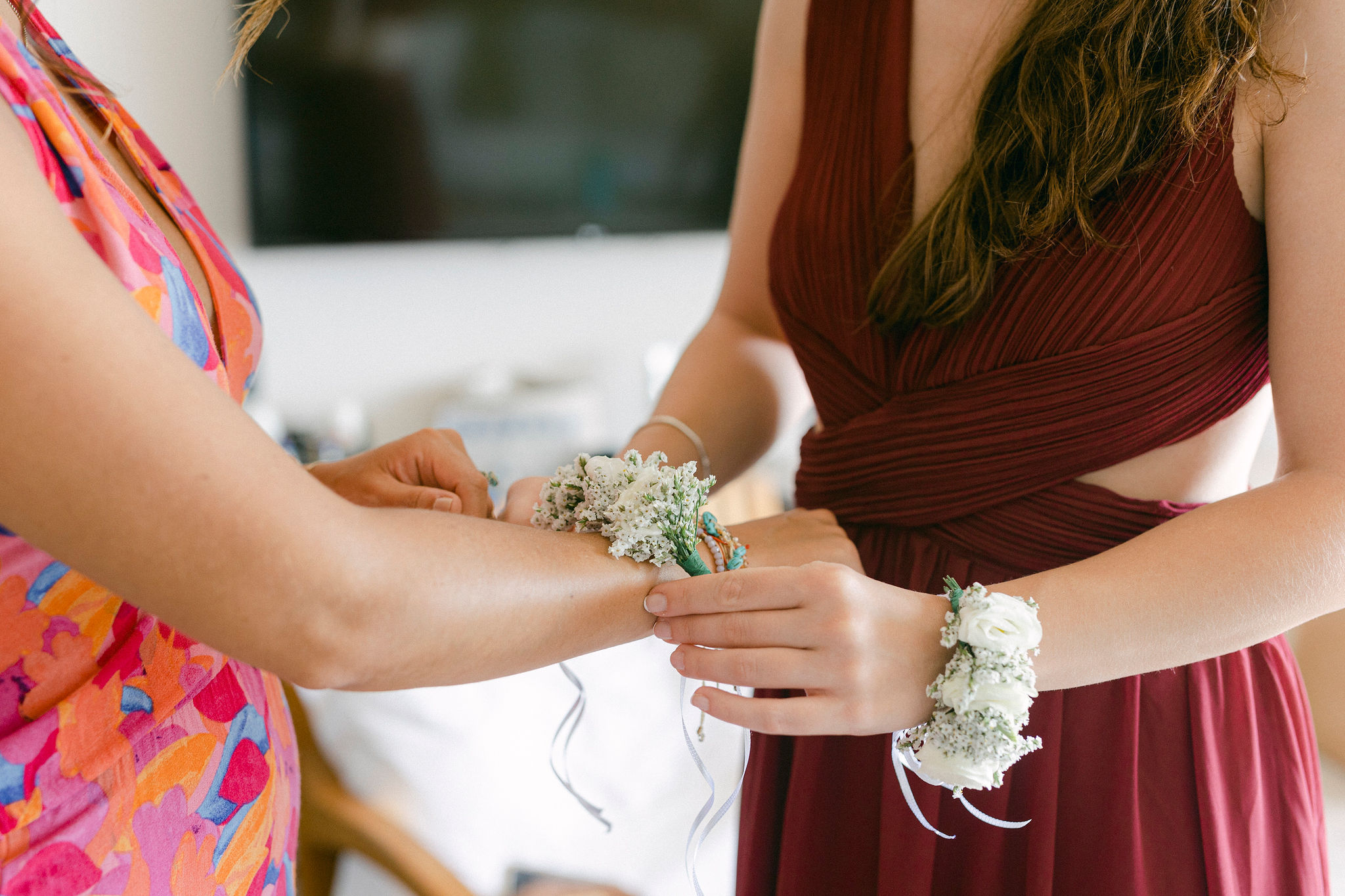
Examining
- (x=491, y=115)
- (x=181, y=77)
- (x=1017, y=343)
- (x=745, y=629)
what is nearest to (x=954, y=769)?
(x=745, y=629)

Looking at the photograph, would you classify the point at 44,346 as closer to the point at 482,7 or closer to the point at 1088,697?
the point at 1088,697

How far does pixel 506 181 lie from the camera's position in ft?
10.2

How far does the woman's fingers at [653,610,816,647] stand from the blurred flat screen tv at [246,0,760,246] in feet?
8.77

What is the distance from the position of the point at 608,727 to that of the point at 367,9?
99.0 inches

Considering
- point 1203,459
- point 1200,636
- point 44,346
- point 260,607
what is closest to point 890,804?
point 1200,636

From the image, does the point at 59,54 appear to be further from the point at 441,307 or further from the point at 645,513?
the point at 441,307

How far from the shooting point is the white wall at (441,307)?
319 cm

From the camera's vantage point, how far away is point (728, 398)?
3.57ft

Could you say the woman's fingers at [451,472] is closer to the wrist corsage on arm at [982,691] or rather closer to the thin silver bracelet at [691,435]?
the thin silver bracelet at [691,435]

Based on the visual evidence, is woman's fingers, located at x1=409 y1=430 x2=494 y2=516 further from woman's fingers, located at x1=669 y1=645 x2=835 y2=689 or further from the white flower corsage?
woman's fingers, located at x1=669 y1=645 x2=835 y2=689

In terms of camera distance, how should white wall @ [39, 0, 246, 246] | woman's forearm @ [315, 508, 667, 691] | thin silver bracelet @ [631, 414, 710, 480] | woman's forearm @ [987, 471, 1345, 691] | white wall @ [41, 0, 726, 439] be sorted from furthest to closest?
white wall @ [41, 0, 726, 439] < white wall @ [39, 0, 246, 246] < thin silver bracelet @ [631, 414, 710, 480] < woman's forearm @ [987, 471, 1345, 691] < woman's forearm @ [315, 508, 667, 691]

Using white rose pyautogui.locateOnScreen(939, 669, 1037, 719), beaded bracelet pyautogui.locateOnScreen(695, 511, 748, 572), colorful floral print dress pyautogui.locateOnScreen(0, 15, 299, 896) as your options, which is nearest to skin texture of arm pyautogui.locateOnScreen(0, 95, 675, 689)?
colorful floral print dress pyautogui.locateOnScreen(0, 15, 299, 896)

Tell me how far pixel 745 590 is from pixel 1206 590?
0.34 meters

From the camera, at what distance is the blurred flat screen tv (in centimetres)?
291
